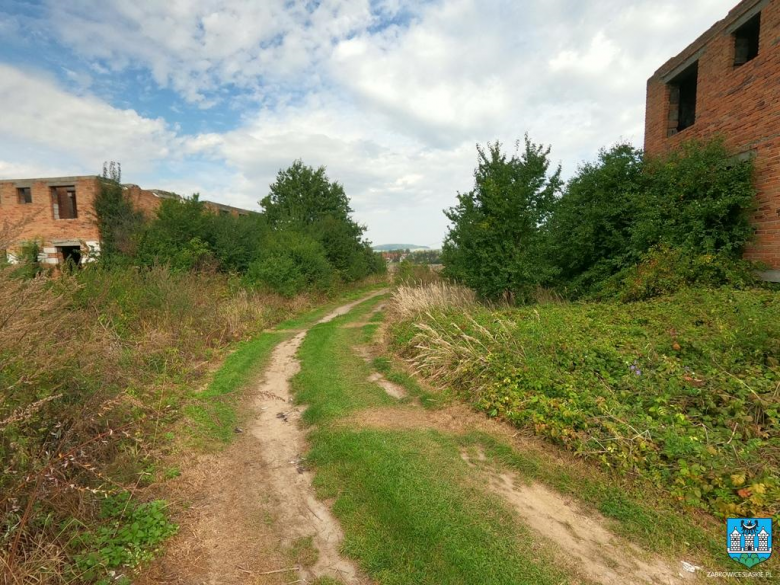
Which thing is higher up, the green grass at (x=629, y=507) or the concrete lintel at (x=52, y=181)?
the concrete lintel at (x=52, y=181)

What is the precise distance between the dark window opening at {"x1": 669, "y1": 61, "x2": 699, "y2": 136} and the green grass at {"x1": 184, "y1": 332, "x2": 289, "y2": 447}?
1255 centimetres

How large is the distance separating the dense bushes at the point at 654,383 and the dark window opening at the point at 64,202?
20.1m

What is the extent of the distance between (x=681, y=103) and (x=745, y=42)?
2.32 metres

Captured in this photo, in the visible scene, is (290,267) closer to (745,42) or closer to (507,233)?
(507,233)

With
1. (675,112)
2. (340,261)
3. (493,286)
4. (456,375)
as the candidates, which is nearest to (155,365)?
(456,375)

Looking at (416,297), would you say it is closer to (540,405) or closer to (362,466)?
(540,405)

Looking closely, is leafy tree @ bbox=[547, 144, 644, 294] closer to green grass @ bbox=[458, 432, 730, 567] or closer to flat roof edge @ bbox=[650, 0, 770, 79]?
flat roof edge @ bbox=[650, 0, 770, 79]

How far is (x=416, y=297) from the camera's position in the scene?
35.7ft

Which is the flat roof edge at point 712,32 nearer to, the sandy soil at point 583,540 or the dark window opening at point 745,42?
the dark window opening at point 745,42

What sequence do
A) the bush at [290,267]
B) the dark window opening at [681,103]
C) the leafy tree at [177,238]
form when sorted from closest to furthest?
1. the dark window opening at [681,103]
2. the leafy tree at [177,238]
3. the bush at [290,267]

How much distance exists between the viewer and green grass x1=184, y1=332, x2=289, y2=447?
Answer: 5059mm

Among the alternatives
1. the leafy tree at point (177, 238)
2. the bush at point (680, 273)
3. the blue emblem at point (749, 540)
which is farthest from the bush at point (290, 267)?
the blue emblem at point (749, 540)

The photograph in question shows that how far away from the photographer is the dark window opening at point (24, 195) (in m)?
18.0

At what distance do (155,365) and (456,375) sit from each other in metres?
5.47
